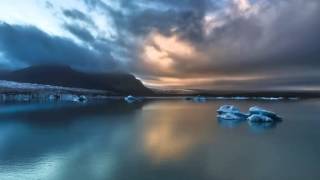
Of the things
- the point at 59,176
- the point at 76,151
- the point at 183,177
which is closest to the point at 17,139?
the point at 76,151

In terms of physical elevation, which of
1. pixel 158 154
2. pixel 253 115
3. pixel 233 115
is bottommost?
pixel 158 154

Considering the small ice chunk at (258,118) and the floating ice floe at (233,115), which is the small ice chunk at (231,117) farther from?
the small ice chunk at (258,118)

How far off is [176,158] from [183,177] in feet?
15.8

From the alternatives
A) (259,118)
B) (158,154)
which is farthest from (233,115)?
(158,154)

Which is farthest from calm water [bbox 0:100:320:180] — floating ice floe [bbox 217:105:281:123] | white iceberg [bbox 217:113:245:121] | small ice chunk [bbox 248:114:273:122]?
white iceberg [bbox 217:113:245:121]

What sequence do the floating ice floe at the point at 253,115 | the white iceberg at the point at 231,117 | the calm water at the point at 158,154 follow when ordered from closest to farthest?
the calm water at the point at 158,154, the floating ice floe at the point at 253,115, the white iceberg at the point at 231,117

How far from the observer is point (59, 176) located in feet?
63.2

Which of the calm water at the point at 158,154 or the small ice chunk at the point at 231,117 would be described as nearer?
the calm water at the point at 158,154

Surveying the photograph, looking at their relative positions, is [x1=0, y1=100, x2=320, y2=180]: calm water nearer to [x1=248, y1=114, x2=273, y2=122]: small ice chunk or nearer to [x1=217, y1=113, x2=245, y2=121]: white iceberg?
[x1=248, y1=114, x2=273, y2=122]: small ice chunk

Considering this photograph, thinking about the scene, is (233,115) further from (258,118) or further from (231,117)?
(258,118)

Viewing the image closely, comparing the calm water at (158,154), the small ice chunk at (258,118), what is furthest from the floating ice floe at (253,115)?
the calm water at (158,154)

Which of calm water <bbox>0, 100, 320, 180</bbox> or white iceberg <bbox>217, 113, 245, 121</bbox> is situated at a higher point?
white iceberg <bbox>217, 113, 245, 121</bbox>

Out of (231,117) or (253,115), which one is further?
(231,117)

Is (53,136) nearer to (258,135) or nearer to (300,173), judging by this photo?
(258,135)
